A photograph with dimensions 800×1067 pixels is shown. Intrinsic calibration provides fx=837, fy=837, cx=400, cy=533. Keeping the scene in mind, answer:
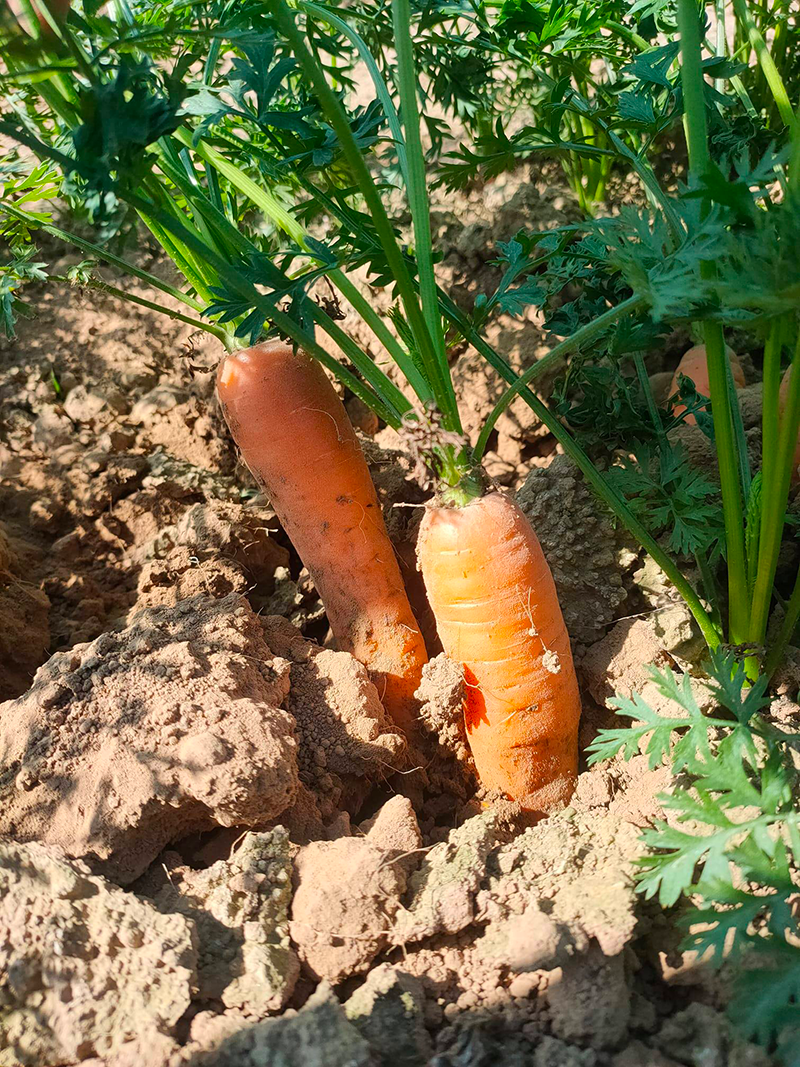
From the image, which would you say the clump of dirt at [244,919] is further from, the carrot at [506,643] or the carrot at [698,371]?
the carrot at [698,371]

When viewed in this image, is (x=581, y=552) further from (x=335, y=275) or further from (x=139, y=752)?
(x=139, y=752)

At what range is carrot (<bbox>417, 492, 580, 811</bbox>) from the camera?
183 cm

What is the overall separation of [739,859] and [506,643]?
2.34 feet

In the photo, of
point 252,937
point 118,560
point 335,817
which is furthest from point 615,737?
point 118,560

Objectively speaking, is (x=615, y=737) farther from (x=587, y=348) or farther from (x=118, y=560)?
(x=118, y=560)

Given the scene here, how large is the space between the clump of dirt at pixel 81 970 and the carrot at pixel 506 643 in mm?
835

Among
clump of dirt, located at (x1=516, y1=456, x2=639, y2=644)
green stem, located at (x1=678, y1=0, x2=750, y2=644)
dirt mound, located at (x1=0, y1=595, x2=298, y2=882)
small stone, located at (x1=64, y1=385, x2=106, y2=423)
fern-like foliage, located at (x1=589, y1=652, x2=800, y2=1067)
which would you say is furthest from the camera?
small stone, located at (x1=64, y1=385, x2=106, y2=423)

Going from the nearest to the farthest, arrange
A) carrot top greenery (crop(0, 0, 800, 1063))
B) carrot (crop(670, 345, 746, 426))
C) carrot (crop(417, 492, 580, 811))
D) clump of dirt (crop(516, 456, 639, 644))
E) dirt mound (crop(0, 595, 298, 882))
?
carrot top greenery (crop(0, 0, 800, 1063)) → dirt mound (crop(0, 595, 298, 882)) → carrot (crop(417, 492, 580, 811)) → clump of dirt (crop(516, 456, 639, 644)) → carrot (crop(670, 345, 746, 426))

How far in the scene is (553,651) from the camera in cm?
192

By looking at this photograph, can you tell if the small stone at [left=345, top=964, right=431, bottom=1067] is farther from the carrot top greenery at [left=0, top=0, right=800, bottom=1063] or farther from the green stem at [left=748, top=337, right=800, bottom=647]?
the green stem at [left=748, top=337, right=800, bottom=647]

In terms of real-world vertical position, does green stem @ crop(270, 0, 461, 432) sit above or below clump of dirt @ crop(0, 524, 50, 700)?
above

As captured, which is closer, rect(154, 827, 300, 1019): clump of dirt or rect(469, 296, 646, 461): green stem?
rect(154, 827, 300, 1019): clump of dirt

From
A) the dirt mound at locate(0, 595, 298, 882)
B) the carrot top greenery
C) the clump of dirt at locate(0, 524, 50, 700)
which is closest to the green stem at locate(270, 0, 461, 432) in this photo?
the carrot top greenery

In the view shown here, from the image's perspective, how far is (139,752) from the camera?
5.38 ft
